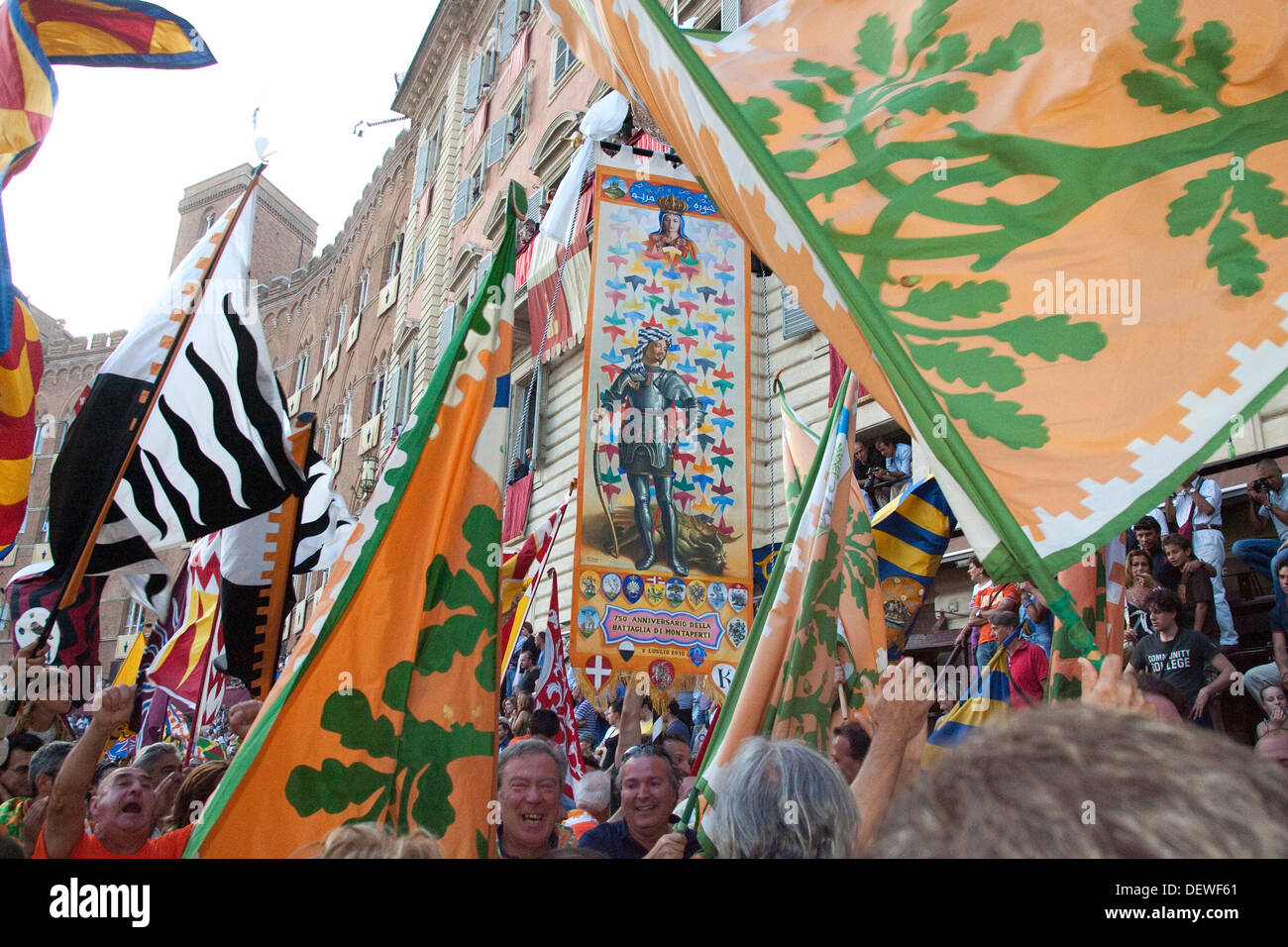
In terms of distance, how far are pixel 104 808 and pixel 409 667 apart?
1348 millimetres

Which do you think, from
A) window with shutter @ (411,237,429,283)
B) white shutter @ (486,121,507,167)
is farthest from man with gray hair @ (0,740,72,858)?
window with shutter @ (411,237,429,283)

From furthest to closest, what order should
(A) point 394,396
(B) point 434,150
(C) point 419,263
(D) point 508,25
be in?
(B) point 434,150, (C) point 419,263, (A) point 394,396, (D) point 508,25

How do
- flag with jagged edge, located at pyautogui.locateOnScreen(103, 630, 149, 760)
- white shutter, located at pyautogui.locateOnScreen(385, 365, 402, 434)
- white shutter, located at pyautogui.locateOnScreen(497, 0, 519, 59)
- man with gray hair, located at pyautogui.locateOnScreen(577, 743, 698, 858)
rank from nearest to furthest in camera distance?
man with gray hair, located at pyautogui.locateOnScreen(577, 743, 698, 858), flag with jagged edge, located at pyautogui.locateOnScreen(103, 630, 149, 760), white shutter, located at pyautogui.locateOnScreen(497, 0, 519, 59), white shutter, located at pyautogui.locateOnScreen(385, 365, 402, 434)

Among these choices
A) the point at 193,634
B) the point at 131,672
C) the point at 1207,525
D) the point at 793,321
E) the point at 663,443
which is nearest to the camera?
the point at 663,443

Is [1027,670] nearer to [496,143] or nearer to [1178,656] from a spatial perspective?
[1178,656]

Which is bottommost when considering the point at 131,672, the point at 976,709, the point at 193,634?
A: the point at 131,672

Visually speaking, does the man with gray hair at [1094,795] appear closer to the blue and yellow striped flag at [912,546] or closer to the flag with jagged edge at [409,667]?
the flag with jagged edge at [409,667]

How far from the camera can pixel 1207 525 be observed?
6148mm

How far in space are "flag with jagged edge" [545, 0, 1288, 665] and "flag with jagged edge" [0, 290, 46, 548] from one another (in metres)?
3.26

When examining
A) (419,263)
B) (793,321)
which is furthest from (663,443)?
(419,263)

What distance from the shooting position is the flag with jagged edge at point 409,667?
2.75m

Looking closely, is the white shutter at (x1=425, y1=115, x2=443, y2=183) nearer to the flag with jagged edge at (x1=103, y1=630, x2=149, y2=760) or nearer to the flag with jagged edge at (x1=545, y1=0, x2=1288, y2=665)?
the flag with jagged edge at (x1=103, y1=630, x2=149, y2=760)

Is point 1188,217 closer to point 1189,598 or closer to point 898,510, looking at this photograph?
point 898,510

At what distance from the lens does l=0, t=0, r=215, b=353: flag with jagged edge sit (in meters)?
4.55
